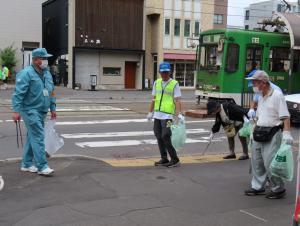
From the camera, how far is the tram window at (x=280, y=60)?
19.2 metres

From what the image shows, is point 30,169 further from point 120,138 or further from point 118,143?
point 120,138

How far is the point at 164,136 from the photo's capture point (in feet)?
27.0

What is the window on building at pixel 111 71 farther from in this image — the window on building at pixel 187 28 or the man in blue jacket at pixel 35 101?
the man in blue jacket at pixel 35 101

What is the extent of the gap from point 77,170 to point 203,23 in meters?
36.1

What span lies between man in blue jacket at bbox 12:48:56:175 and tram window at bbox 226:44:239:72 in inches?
472

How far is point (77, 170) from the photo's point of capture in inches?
301

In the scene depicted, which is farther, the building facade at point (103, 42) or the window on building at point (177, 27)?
the window on building at point (177, 27)

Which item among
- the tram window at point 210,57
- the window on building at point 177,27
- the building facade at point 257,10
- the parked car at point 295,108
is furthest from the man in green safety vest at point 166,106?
the building facade at point 257,10

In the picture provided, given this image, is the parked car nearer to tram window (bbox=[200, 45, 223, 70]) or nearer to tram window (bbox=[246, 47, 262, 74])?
tram window (bbox=[246, 47, 262, 74])

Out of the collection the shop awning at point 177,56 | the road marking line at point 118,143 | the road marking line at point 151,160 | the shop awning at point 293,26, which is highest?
the shop awning at point 293,26

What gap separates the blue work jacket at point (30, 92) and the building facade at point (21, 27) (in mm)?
31393

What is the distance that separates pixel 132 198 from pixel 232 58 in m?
13.0

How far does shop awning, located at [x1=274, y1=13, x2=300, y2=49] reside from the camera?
60.2ft

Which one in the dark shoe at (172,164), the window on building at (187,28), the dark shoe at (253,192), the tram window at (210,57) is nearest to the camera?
the dark shoe at (253,192)
